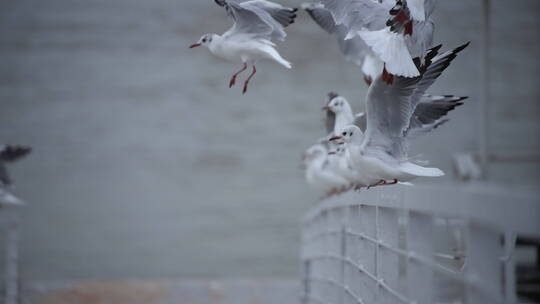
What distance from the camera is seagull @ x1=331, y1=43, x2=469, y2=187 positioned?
3.03 meters

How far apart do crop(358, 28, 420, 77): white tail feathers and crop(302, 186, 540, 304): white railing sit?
41cm

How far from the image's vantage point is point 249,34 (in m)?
3.36

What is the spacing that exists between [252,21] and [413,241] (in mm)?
1674

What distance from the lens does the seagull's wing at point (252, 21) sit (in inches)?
130

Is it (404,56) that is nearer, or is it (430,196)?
(430,196)

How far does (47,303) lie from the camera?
24.8 ft

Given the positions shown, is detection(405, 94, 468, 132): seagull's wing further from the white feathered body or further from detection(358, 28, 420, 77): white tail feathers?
the white feathered body

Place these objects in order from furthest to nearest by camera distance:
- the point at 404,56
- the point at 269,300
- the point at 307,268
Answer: the point at 269,300 → the point at 307,268 → the point at 404,56

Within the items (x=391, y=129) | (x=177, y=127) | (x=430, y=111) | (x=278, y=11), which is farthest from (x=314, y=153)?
(x=177, y=127)

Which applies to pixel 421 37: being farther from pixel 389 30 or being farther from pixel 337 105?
pixel 337 105

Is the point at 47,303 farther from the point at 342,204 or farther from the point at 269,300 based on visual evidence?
the point at 342,204

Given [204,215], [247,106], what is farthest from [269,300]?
[247,106]

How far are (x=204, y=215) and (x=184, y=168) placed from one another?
23.3 inches

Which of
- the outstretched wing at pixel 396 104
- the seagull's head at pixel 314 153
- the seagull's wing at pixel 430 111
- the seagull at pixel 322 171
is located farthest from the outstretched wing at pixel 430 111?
the seagull's head at pixel 314 153
